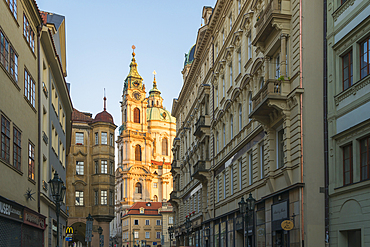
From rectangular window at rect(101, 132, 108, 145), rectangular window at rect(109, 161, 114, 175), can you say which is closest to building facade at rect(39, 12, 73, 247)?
rectangular window at rect(101, 132, 108, 145)

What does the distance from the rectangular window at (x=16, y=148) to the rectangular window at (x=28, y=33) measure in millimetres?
4780

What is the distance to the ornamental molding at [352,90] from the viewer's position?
56.5 feet

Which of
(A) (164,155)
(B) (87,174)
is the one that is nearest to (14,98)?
(B) (87,174)

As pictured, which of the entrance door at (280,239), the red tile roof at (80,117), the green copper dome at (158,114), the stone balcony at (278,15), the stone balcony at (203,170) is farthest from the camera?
the green copper dome at (158,114)

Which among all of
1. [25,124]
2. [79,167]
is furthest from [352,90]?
[79,167]

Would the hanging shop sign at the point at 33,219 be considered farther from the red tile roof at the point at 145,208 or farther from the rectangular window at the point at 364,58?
the red tile roof at the point at 145,208

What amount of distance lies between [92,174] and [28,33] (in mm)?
34455

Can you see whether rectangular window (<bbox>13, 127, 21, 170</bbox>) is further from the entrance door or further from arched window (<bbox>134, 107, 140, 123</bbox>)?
arched window (<bbox>134, 107, 140, 123</bbox>)

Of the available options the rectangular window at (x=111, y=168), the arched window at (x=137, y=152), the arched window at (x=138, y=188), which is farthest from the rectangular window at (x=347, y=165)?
the arched window at (x=137, y=152)

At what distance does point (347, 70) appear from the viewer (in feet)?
61.5

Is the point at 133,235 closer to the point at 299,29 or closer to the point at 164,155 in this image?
the point at 164,155

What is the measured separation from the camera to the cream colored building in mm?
20469

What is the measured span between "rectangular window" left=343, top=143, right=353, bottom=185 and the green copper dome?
493 ft

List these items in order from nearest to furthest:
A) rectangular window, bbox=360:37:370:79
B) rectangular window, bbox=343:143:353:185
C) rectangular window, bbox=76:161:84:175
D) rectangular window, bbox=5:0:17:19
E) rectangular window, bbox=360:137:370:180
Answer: rectangular window, bbox=360:137:370:180, rectangular window, bbox=360:37:370:79, rectangular window, bbox=343:143:353:185, rectangular window, bbox=5:0:17:19, rectangular window, bbox=76:161:84:175
